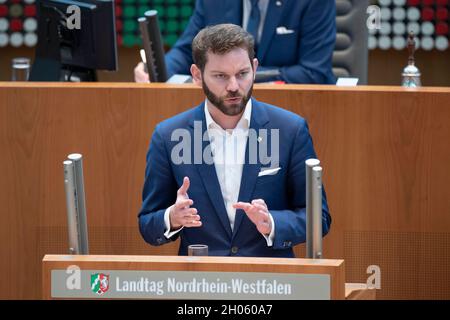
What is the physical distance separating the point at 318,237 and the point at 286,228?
1.59ft

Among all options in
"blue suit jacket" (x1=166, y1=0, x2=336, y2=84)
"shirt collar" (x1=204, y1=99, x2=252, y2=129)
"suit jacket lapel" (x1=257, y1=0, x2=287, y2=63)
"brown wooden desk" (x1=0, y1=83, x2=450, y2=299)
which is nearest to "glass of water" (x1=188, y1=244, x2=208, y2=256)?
"shirt collar" (x1=204, y1=99, x2=252, y2=129)

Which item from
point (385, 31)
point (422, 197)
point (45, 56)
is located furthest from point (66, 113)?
point (385, 31)

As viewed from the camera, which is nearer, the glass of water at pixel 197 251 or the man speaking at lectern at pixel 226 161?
the glass of water at pixel 197 251

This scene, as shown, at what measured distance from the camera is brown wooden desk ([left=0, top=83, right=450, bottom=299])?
4836 millimetres

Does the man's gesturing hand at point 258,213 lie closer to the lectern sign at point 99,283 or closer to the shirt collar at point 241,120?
the shirt collar at point 241,120

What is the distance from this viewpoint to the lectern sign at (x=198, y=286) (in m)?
3.06

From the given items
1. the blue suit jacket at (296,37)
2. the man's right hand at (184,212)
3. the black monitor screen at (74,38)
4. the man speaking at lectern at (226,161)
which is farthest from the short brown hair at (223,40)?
the blue suit jacket at (296,37)

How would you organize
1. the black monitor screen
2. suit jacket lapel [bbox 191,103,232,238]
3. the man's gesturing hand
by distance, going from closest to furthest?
the man's gesturing hand → suit jacket lapel [bbox 191,103,232,238] → the black monitor screen

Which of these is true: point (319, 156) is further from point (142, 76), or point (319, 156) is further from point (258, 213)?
point (258, 213)

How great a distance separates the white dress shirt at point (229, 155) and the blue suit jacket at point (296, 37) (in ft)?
5.74

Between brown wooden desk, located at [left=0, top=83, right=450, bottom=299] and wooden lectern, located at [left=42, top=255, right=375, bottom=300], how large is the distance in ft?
5.75

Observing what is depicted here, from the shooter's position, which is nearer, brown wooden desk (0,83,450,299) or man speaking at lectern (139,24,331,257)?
man speaking at lectern (139,24,331,257)

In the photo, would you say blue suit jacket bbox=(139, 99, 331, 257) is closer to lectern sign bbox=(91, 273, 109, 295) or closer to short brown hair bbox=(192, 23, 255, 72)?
short brown hair bbox=(192, 23, 255, 72)

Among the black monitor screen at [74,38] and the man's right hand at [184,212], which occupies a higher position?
the black monitor screen at [74,38]
